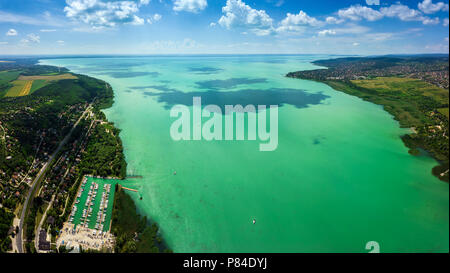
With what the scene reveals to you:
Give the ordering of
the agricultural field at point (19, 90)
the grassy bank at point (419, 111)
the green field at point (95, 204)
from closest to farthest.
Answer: the green field at point (95, 204), the grassy bank at point (419, 111), the agricultural field at point (19, 90)

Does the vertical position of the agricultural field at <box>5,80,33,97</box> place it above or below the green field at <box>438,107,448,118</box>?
above

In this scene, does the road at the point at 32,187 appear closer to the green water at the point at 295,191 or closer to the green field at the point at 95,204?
the green field at the point at 95,204

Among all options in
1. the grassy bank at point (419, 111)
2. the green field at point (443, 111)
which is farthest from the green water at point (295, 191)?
the green field at point (443, 111)

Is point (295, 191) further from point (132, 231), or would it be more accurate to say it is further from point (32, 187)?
point (32, 187)

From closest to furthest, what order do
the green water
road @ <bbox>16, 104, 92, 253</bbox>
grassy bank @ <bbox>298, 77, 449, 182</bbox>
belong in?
the green water < road @ <bbox>16, 104, 92, 253</bbox> < grassy bank @ <bbox>298, 77, 449, 182</bbox>

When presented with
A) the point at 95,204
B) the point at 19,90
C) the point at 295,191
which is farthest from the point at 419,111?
the point at 19,90

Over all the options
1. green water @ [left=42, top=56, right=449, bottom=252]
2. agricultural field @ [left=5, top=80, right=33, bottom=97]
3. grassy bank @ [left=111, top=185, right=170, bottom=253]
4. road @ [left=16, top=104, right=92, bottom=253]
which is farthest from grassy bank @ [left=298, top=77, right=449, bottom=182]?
agricultural field @ [left=5, top=80, right=33, bottom=97]

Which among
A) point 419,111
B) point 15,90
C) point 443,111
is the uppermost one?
point 15,90

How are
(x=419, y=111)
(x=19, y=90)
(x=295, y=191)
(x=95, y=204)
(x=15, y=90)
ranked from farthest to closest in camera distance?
(x=19, y=90) < (x=15, y=90) < (x=419, y=111) < (x=295, y=191) < (x=95, y=204)

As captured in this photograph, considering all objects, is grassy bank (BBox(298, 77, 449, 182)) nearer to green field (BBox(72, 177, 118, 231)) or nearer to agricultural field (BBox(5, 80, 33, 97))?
green field (BBox(72, 177, 118, 231))

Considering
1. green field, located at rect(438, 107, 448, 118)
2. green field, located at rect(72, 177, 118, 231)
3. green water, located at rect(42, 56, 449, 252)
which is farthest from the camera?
green field, located at rect(438, 107, 448, 118)

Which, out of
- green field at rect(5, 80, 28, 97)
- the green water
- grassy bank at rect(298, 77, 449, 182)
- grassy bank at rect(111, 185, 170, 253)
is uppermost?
green field at rect(5, 80, 28, 97)
